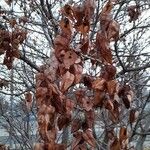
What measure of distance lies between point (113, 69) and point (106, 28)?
0.57ft

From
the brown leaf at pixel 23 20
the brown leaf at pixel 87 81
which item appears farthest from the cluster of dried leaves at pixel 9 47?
the brown leaf at pixel 87 81

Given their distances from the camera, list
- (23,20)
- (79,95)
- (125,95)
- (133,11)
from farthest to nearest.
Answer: (23,20) → (133,11) → (125,95) → (79,95)

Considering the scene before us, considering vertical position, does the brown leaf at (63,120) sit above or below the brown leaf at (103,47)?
below

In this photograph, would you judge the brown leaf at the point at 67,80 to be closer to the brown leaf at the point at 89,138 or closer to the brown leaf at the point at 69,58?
the brown leaf at the point at 69,58

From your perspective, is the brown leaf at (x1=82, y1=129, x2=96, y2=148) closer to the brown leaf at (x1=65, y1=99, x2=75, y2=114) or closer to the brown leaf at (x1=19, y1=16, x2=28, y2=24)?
the brown leaf at (x1=65, y1=99, x2=75, y2=114)

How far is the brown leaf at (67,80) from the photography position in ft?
4.69

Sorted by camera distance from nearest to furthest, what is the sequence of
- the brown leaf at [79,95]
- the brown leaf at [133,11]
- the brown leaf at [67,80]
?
the brown leaf at [67,80] → the brown leaf at [79,95] → the brown leaf at [133,11]

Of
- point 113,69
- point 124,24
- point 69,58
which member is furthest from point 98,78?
point 124,24

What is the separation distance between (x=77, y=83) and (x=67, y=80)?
0.05 metres

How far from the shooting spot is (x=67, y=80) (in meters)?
1.43

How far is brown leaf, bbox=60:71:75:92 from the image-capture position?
1431mm

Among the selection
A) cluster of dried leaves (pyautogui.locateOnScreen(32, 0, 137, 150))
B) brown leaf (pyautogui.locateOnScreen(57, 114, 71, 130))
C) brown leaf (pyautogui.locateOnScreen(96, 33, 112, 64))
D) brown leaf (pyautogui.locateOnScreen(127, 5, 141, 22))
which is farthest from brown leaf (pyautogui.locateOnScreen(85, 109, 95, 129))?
brown leaf (pyautogui.locateOnScreen(127, 5, 141, 22))

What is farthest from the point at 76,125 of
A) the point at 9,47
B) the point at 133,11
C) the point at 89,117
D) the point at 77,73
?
the point at 133,11

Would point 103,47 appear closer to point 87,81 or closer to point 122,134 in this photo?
point 87,81
